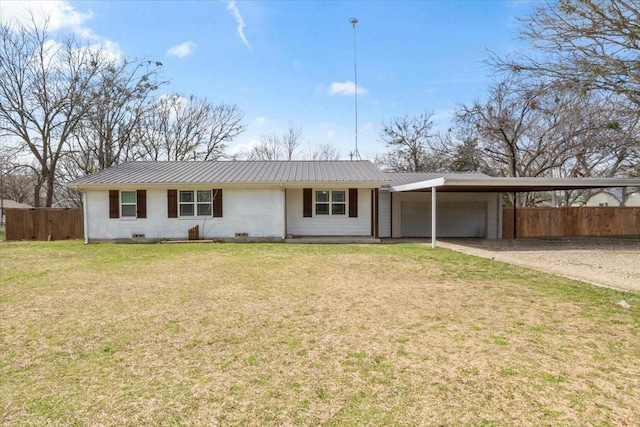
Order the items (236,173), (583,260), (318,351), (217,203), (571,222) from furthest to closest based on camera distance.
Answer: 1. (571,222)
2. (236,173)
3. (217,203)
4. (583,260)
5. (318,351)

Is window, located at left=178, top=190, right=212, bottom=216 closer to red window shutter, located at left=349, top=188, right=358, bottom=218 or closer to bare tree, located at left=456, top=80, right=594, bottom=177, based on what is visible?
red window shutter, located at left=349, top=188, right=358, bottom=218

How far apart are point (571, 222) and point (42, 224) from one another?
24637 mm

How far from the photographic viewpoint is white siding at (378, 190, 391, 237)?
16.1 m

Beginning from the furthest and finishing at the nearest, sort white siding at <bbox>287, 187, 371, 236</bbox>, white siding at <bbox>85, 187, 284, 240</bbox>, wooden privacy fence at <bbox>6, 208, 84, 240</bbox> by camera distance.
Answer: wooden privacy fence at <bbox>6, 208, 84, 240</bbox> → white siding at <bbox>287, 187, 371, 236</bbox> → white siding at <bbox>85, 187, 284, 240</bbox>

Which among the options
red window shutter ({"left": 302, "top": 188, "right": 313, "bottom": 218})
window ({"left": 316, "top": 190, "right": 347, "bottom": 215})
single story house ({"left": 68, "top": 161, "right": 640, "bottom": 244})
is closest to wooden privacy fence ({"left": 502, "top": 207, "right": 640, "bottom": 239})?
single story house ({"left": 68, "top": 161, "right": 640, "bottom": 244})

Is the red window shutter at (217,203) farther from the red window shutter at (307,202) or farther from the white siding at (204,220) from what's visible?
the red window shutter at (307,202)

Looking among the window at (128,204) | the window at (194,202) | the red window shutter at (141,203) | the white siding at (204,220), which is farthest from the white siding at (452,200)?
the window at (128,204)

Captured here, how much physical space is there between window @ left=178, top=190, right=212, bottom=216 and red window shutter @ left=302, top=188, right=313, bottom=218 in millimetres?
3848

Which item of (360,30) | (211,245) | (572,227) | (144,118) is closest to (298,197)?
(211,245)

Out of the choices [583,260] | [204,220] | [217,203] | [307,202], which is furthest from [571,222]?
[204,220]

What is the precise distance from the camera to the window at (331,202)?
49.6 ft

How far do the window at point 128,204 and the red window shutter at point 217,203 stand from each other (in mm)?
3241

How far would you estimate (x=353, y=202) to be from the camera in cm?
1495

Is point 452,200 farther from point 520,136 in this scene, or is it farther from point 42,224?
point 42,224
